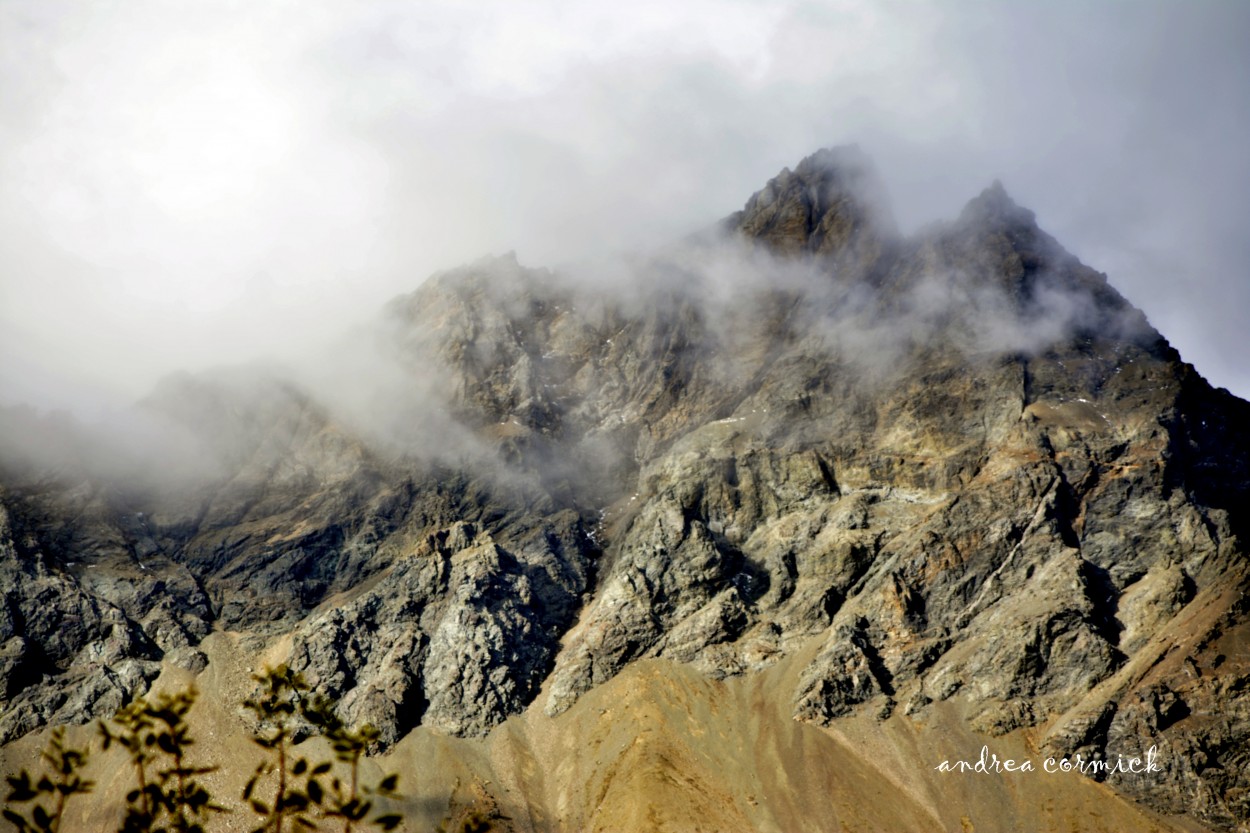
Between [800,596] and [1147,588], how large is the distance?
56.1m

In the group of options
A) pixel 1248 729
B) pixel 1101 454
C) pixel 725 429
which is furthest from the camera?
pixel 725 429

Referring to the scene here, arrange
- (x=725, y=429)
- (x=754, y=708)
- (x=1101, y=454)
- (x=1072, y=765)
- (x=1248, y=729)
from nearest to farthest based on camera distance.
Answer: (x=1248, y=729) < (x=1072, y=765) < (x=754, y=708) < (x=1101, y=454) < (x=725, y=429)

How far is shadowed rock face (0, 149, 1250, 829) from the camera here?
4879 inches

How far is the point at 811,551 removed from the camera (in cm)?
15700

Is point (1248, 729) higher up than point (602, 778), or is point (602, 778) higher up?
point (1248, 729)

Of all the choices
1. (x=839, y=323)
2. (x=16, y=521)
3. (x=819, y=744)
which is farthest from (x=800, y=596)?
(x=16, y=521)

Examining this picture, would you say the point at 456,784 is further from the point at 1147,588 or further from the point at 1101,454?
the point at 1101,454

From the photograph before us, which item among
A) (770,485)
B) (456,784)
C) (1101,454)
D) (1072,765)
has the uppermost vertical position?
(1101,454)

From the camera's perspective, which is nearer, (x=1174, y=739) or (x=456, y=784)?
(x=1174, y=739)

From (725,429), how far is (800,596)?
160 ft

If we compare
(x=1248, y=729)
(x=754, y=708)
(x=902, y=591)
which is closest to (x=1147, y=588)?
(x=1248, y=729)

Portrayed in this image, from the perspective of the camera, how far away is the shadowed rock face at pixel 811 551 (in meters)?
124

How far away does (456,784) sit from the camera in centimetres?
12706

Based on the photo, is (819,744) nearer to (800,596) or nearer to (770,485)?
(800,596)
